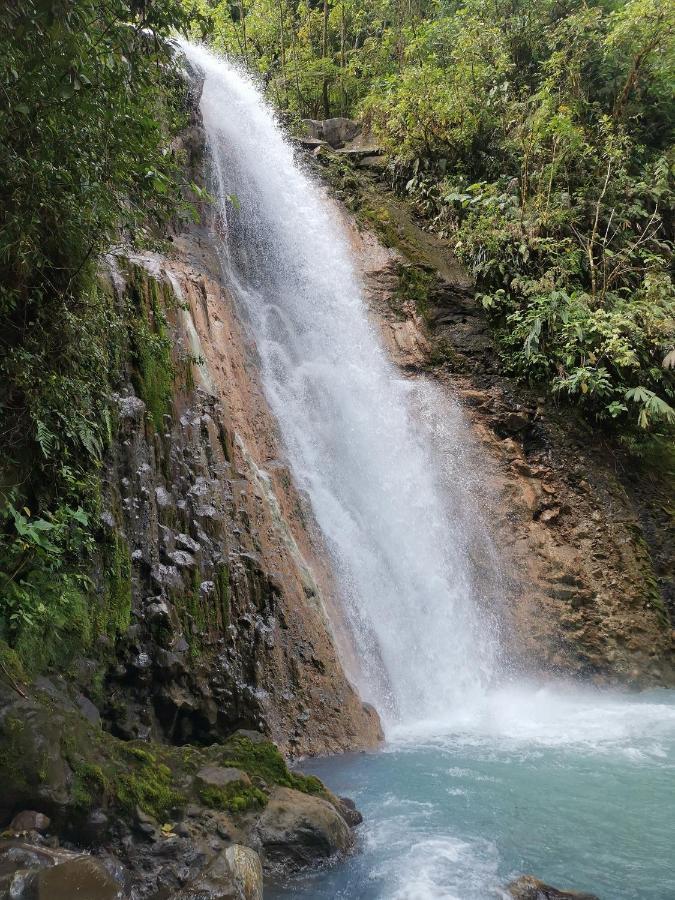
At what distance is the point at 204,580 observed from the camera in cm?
648

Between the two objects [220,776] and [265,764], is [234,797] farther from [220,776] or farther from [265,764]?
[265,764]

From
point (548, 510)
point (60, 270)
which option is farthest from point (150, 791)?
point (548, 510)

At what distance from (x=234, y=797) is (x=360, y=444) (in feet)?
23.1

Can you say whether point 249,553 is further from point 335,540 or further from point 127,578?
point 335,540

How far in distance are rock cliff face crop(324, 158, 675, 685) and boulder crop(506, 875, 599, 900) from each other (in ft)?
18.5

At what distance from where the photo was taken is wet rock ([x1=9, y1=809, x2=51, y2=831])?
345 centimetres

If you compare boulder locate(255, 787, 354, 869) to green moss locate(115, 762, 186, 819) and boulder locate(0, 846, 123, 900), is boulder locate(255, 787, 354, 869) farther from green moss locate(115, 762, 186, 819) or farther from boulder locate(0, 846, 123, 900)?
boulder locate(0, 846, 123, 900)

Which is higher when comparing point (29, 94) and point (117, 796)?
point (29, 94)

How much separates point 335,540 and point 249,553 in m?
2.22

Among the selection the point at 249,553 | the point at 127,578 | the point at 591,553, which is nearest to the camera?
the point at 127,578

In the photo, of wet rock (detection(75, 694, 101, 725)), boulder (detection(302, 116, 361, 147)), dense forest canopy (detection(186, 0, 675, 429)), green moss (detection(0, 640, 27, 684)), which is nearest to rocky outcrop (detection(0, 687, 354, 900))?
green moss (detection(0, 640, 27, 684))

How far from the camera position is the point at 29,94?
449cm

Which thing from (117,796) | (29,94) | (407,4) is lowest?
(117,796)

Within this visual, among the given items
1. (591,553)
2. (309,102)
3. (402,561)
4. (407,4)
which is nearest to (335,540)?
(402,561)
